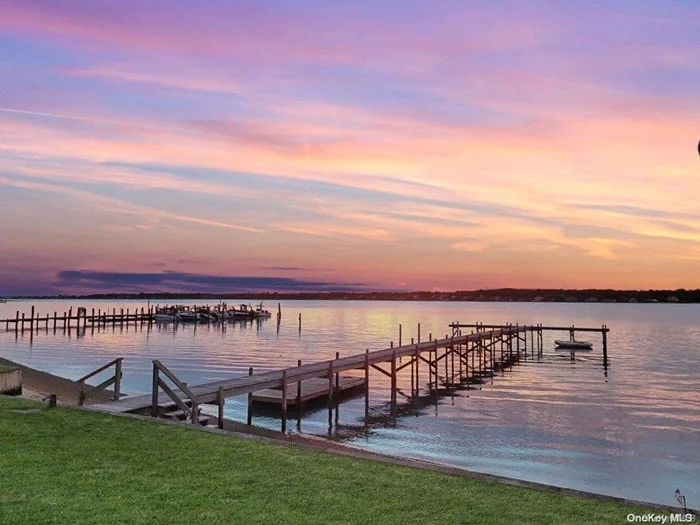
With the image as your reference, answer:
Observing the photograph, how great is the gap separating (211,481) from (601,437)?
837 inches

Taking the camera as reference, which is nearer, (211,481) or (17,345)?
(211,481)

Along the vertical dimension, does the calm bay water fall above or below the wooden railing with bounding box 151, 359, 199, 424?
below

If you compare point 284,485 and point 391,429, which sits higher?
point 284,485

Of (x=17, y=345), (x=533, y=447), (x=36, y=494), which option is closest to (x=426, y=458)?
(x=533, y=447)

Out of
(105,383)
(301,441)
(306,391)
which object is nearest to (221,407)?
(301,441)

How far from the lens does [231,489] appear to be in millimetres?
8953

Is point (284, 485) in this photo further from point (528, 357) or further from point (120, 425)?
point (528, 357)

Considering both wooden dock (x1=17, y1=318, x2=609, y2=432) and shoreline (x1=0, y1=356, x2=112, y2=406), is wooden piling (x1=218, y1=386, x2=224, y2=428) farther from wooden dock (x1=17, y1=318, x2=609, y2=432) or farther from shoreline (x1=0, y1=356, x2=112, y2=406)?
shoreline (x1=0, y1=356, x2=112, y2=406)

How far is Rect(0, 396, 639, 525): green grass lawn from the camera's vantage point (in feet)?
25.8

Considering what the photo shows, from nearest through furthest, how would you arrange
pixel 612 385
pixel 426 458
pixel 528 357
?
pixel 426 458 → pixel 612 385 → pixel 528 357

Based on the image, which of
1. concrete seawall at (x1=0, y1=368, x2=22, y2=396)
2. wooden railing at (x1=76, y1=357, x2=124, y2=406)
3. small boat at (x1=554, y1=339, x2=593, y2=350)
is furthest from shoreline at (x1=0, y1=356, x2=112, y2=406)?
small boat at (x1=554, y1=339, x2=593, y2=350)

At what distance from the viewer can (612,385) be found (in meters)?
41.8

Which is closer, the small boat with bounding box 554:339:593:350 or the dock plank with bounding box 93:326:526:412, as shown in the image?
the dock plank with bounding box 93:326:526:412

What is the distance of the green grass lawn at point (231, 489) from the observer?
7871 mm
